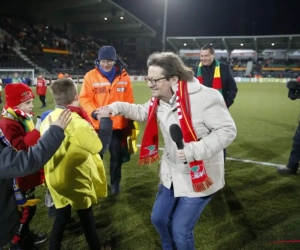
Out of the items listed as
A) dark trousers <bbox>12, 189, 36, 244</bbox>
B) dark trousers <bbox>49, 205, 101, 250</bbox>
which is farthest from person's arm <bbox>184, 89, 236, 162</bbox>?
dark trousers <bbox>12, 189, 36, 244</bbox>

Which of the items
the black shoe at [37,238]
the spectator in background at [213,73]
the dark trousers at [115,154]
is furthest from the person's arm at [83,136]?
the spectator in background at [213,73]

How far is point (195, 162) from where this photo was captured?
2.32 metres

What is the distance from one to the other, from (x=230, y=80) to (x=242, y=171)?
5.45ft

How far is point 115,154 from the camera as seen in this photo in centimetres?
462

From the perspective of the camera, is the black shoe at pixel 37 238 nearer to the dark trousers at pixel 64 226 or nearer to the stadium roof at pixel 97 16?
the dark trousers at pixel 64 226

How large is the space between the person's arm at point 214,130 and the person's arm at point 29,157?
0.89 meters

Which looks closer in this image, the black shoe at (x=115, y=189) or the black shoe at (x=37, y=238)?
the black shoe at (x=37, y=238)

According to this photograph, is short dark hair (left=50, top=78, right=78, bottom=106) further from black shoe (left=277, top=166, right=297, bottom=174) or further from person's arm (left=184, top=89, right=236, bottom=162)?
black shoe (left=277, top=166, right=297, bottom=174)

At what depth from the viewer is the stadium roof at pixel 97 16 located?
42.1 metres

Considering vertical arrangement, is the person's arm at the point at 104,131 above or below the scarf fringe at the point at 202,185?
above

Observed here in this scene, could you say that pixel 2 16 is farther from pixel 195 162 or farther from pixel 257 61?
pixel 195 162

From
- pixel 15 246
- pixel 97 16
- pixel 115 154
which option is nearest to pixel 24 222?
pixel 15 246

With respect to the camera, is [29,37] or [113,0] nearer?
[29,37]

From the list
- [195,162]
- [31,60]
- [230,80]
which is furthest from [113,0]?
[195,162]
